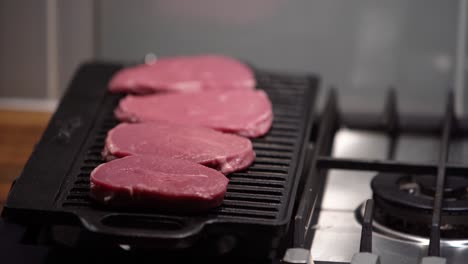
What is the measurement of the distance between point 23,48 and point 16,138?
185mm

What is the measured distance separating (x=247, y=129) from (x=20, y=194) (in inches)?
12.9

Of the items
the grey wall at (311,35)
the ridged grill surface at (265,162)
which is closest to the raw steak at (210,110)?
the ridged grill surface at (265,162)

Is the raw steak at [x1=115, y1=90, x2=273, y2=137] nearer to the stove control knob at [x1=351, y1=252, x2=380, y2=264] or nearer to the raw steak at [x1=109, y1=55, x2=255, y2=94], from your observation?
the raw steak at [x1=109, y1=55, x2=255, y2=94]

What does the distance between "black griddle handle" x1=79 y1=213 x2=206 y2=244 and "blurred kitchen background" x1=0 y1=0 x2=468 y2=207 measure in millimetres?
599

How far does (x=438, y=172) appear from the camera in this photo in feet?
3.57

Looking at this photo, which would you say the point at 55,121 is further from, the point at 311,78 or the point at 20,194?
the point at 311,78

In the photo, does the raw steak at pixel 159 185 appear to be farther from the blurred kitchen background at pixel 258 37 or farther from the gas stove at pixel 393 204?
the blurred kitchen background at pixel 258 37

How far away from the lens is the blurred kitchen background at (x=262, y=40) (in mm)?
1488

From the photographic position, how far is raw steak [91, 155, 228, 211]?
0.91m

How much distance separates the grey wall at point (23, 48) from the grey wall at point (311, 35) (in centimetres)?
11

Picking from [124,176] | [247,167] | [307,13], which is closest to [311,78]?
[307,13]

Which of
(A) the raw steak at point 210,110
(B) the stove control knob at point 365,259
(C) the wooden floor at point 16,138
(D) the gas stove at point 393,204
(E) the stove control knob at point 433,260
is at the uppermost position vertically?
(A) the raw steak at point 210,110

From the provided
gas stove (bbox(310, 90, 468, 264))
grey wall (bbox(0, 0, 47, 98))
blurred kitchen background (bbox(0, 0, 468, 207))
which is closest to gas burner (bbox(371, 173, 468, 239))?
gas stove (bbox(310, 90, 468, 264))

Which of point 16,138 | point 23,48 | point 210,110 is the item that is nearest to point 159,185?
point 210,110
